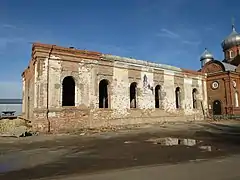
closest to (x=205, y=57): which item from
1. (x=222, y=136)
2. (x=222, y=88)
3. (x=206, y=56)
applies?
(x=206, y=56)

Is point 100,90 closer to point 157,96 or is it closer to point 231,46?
point 157,96

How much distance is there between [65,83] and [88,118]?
4.50 metres

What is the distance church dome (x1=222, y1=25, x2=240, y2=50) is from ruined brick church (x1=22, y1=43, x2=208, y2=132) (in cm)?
1639

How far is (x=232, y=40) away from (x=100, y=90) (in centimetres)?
2798

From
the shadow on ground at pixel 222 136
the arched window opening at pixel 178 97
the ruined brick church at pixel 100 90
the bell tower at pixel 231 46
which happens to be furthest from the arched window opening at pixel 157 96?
the bell tower at pixel 231 46

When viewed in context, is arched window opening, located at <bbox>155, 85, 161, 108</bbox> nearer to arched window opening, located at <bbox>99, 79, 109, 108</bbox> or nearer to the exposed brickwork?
arched window opening, located at <bbox>99, 79, 109, 108</bbox>

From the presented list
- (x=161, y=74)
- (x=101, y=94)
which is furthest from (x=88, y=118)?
(x=161, y=74)

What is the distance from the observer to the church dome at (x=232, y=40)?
38.6m

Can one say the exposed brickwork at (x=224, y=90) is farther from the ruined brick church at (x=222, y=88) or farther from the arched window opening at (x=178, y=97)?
the arched window opening at (x=178, y=97)

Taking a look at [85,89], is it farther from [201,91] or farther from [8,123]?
[201,91]

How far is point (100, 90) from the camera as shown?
21.7m

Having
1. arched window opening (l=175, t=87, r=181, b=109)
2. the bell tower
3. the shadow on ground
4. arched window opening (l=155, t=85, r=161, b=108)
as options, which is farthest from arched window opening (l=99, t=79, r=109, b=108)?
the bell tower

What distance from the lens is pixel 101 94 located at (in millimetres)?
21594

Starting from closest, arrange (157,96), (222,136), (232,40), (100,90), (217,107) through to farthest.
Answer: (222,136)
(100,90)
(157,96)
(217,107)
(232,40)
